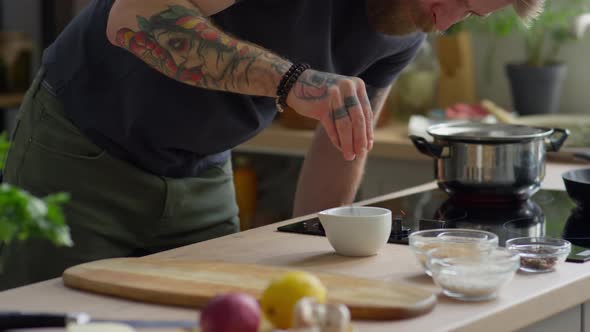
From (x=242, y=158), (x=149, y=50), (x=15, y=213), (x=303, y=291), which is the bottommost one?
(x=242, y=158)

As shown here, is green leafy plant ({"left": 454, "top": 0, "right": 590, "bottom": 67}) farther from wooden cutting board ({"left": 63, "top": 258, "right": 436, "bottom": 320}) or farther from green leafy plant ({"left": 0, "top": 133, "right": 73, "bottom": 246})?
green leafy plant ({"left": 0, "top": 133, "right": 73, "bottom": 246})

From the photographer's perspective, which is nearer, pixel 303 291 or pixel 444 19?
pixel 303 291

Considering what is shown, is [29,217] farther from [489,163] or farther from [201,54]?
[489,163]

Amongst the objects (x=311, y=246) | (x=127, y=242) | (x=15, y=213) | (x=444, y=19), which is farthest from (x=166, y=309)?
(x=444, y=19)

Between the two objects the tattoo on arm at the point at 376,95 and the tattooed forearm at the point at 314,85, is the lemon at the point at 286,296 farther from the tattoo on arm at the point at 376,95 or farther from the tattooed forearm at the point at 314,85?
the tattoo on arm at the point at 376,95

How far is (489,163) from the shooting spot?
1799mm

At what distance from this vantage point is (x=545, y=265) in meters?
1.34

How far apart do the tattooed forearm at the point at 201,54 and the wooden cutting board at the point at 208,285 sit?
Result: 0.27m

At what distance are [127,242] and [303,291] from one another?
0.82 meters

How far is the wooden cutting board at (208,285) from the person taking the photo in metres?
1.12

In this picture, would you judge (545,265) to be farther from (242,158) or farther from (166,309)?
(242,158)

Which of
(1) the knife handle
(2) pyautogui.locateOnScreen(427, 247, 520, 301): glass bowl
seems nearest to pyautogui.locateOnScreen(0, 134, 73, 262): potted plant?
(1) the knife handle

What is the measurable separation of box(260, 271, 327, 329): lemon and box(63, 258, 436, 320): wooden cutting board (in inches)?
3.3

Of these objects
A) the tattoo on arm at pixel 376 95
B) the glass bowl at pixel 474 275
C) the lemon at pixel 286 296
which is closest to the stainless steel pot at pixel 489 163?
the tattoo on arm at pixel 376 95
